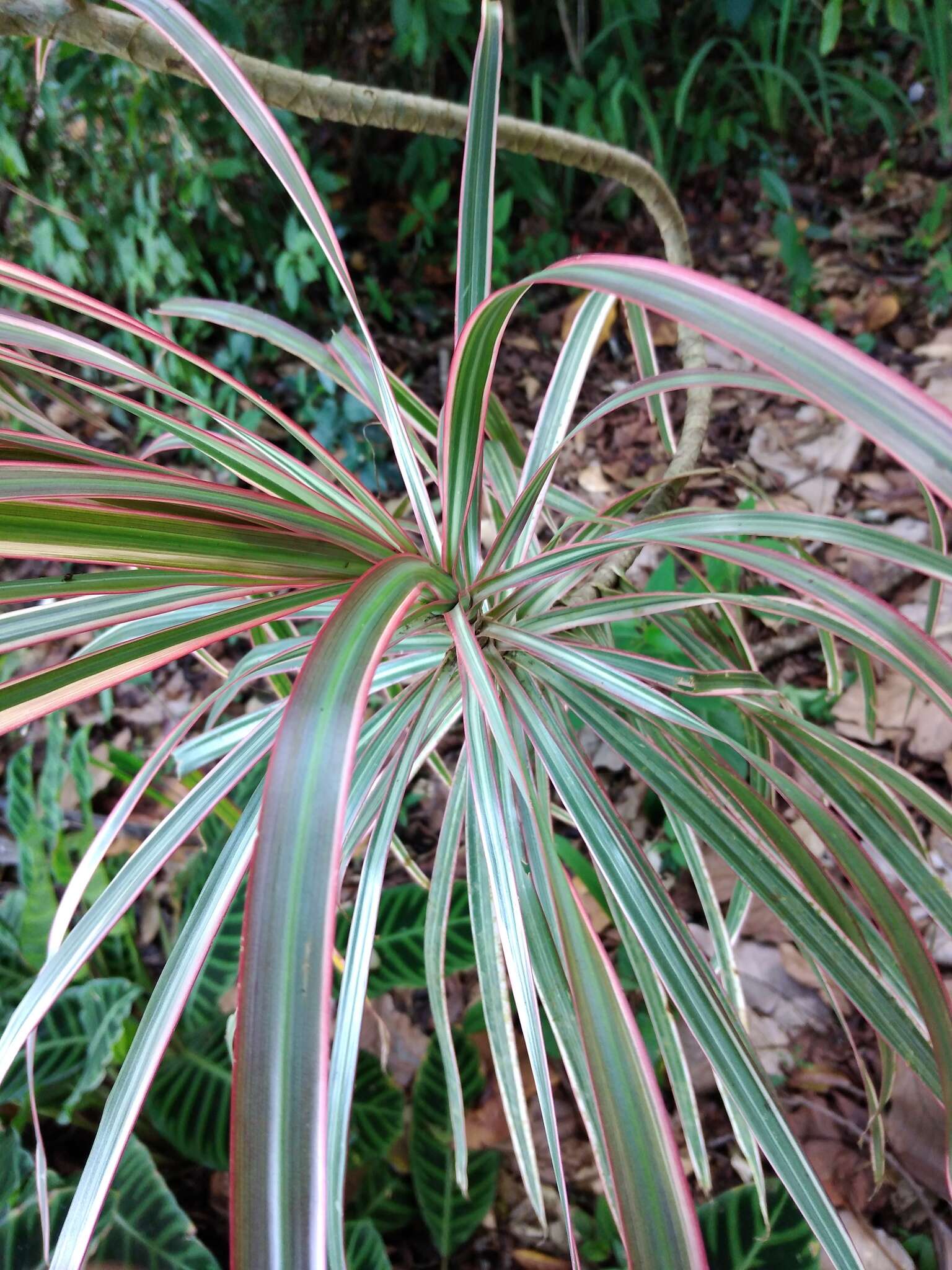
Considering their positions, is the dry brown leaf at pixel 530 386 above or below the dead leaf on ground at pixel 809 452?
above

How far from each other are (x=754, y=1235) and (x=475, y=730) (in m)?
0.52

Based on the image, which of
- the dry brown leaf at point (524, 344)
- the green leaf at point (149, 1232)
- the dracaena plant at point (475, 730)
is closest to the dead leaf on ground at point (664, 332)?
the dry brown leaf at point (524, 344)

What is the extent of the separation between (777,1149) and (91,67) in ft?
5.64

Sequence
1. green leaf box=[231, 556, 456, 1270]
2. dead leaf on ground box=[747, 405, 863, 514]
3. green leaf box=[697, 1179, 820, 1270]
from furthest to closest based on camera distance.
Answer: dead leaf on ground box=[747, 405, 863, 514] < green leaf box=[697, 1179, 820, 1270] < green leaf box=[231, 556, 456, 1270]

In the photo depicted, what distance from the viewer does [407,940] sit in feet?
2.83

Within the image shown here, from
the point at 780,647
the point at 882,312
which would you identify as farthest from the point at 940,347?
the point at 780,647

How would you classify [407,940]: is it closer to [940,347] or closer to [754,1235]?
[754,1235]

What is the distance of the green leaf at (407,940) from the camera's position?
838 millimetres

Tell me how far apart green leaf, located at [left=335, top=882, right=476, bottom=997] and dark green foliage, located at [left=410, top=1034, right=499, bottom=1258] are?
0.27 feet

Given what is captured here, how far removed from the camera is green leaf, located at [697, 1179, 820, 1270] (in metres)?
0.64

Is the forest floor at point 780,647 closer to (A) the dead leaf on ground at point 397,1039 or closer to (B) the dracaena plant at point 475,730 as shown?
(A) the dead leaf on ground at point 397,1039

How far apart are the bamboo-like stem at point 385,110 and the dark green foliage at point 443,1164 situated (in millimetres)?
544

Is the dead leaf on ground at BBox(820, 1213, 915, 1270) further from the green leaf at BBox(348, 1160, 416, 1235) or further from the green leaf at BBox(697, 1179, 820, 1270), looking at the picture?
the green leaf at BBox(348, 1160, 416, 1235)

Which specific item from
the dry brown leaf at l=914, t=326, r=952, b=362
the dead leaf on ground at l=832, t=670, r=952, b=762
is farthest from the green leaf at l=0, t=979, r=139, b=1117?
the dry brown leaf at l=914, t=326, r=952, b=362
